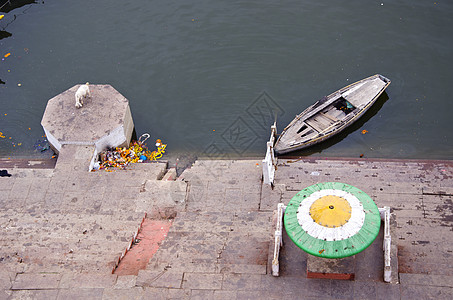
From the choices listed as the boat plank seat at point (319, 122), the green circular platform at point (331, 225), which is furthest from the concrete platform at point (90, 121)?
the green circular platform at point (331, 225)

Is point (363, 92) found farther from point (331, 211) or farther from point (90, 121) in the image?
point (90, 121)

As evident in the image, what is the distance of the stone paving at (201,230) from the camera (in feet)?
45.2

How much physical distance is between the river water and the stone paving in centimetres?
298

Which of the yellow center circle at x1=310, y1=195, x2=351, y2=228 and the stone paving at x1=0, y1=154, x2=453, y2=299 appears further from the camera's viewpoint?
the stone paving at x1=0, y1=154, x2=453, y2=299

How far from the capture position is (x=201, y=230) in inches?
631

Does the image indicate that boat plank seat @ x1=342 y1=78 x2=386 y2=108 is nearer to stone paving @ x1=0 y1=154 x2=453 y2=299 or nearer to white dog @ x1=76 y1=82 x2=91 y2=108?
stone paving @ x1=0 y1=154 x2=453 y2=299

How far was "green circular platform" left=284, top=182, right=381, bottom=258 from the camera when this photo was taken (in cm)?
1209

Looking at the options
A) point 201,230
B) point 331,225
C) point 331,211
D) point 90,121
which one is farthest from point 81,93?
point 331,225

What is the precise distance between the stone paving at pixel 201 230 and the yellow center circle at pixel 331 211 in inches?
80.9

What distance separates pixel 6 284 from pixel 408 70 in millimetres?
19076

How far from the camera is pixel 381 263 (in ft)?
45.1

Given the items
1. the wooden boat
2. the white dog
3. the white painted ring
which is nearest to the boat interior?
the wooden boat

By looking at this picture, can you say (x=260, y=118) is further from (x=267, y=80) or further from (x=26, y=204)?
(x=26, y=204)

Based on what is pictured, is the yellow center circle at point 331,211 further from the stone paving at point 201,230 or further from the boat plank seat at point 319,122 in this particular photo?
the boat plank seat at point 319,122
